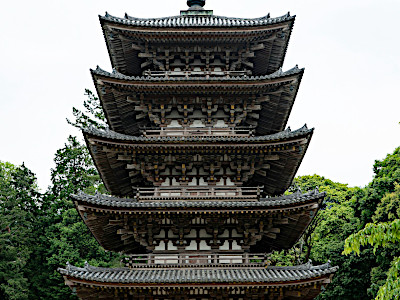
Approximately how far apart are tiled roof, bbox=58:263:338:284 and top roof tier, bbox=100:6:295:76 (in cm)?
870

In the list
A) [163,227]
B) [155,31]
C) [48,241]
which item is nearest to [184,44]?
[155,31]

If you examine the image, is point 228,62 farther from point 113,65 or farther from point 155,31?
point 113,65

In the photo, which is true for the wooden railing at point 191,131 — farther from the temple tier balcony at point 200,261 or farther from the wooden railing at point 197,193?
the temple tier balcony at point 200,261

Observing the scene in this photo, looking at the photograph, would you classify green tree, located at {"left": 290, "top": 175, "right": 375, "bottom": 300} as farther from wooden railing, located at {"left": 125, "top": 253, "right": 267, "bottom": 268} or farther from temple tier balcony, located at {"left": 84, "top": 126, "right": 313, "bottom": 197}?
wooden railing, located at {"left": 125, "top": 253, "right": 267, "bottom": 268}

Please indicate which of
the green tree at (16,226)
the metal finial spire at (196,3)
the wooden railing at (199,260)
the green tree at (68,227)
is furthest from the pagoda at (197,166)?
the green tree at (16,226)

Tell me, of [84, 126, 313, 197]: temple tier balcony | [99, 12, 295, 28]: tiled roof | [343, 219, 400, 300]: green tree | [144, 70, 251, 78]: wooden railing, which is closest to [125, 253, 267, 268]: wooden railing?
[84, 126, 313, 197]: temple tier balcony

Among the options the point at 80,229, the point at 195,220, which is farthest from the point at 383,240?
the point at 80,229

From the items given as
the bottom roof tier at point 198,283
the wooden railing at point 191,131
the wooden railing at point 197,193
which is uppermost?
the wooden railing at point 191,131

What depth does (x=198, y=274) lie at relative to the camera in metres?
15.2

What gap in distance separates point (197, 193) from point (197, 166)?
1.20 metres

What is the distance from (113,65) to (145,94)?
12.5 feet

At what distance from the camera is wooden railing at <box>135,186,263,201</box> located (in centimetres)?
1678

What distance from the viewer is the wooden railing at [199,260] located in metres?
15.9

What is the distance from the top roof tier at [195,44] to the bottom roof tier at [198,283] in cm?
892
